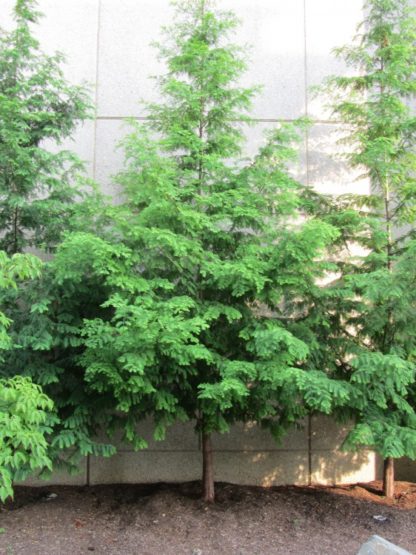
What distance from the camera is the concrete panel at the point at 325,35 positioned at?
6410mm

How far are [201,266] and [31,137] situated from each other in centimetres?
208

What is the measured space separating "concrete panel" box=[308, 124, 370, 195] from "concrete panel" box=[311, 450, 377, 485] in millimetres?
3164

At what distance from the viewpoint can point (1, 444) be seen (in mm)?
3039

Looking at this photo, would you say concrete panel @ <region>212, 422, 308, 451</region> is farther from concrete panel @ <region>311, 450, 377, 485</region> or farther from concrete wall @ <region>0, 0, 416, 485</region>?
concrete panel @ <region>311, 450, 377, 485</region>

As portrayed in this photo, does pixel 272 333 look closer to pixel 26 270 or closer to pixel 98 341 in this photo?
pixel 98 341

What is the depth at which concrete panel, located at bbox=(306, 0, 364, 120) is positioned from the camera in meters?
6.41

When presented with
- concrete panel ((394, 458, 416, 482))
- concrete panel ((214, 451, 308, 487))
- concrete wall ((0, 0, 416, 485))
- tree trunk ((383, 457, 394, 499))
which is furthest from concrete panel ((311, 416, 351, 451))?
concrete panel ((394, 458, 416, 482))

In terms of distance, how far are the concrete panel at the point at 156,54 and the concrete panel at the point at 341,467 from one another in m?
4.18

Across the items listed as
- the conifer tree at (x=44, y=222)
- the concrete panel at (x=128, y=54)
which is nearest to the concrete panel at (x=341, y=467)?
the conifer tree at (x=44, y=222)

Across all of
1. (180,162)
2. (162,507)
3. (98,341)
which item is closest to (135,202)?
(180,162)

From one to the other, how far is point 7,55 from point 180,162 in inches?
74.7

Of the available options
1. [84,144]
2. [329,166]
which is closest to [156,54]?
[84,144]

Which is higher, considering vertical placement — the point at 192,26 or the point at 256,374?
the point at 192,26

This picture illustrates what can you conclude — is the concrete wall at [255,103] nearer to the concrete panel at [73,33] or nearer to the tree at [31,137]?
the concrete panel at [73,33]
